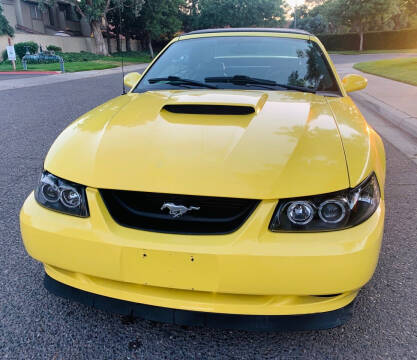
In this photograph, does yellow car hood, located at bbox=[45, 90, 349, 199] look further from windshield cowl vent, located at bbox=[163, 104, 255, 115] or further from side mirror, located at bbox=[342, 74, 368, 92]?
side mirror, located at bbox=[342, 74, 368, 92]

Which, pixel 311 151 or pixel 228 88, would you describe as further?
pixel 228 88

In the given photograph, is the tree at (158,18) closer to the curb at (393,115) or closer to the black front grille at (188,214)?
the curb at (393,115)

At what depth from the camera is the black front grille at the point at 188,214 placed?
1559 millimetres

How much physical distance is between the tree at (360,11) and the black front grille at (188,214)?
49120 mm

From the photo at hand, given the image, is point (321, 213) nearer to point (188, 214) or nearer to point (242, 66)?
point (188, 214)

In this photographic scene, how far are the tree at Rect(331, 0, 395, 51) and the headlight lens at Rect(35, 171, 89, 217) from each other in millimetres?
49227

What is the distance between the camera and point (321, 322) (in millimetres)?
1579

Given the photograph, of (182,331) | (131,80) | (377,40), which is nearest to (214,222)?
(182,331)

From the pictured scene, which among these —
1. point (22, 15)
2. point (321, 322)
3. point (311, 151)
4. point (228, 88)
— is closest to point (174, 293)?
point (321, 322)

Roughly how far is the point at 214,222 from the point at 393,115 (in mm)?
6439

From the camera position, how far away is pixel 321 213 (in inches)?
61.7

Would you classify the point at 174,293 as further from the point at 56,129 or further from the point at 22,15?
the point at 22,15

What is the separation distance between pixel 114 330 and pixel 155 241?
0.65 metres

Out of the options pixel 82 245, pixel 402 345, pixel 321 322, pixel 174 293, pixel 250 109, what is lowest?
pixel 402 345
